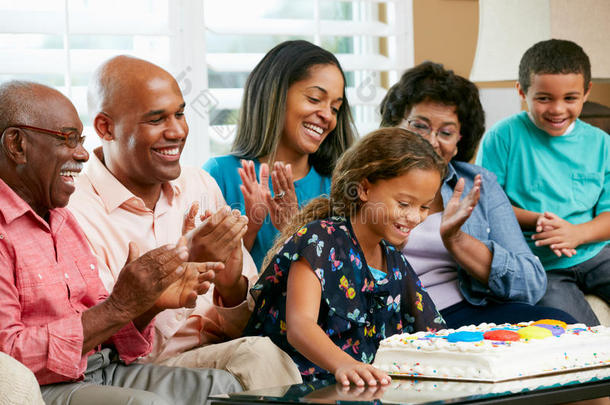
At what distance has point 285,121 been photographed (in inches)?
108

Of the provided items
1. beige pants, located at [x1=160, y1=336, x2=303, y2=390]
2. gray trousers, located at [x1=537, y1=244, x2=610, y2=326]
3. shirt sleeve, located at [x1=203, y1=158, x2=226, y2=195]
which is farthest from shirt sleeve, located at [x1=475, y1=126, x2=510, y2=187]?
beige pants, located at [x1=160, y1=336, x2=303, y2=390]

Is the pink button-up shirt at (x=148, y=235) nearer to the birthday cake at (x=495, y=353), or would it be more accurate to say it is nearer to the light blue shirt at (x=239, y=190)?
the light blue shirt at (x=239, y=190)

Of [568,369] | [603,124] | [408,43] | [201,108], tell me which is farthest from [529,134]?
[568,369]

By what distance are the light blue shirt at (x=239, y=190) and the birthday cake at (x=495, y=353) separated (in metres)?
0.85

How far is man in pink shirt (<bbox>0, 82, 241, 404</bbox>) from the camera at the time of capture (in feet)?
5.58

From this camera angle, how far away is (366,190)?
2.28m

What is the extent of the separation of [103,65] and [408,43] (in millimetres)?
1818

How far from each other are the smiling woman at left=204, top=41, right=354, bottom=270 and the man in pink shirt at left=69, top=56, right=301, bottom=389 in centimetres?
37

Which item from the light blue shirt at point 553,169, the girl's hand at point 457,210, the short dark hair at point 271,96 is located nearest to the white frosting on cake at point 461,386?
the girl's hand at point 457,210

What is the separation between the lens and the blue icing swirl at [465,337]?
5.97ft

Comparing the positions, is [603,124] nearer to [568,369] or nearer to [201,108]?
[201,108]

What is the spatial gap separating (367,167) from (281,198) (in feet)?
1.13

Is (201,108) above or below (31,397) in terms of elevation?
above

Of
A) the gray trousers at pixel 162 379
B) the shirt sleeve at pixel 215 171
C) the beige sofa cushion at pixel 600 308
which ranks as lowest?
the beige sofa cushion at pixel 600 308
